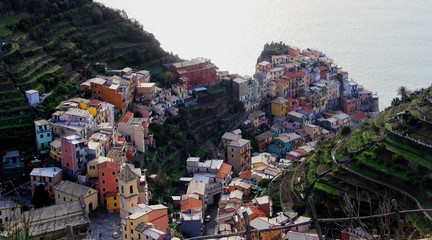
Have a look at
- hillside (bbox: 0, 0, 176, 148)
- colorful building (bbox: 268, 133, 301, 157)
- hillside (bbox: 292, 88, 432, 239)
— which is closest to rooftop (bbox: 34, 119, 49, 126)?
hillside (bbox: 0, 0, 176, 148)

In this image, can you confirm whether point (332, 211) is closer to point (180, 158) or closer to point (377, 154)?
point (377, 154)

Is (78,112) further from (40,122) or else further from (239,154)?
(239,154)

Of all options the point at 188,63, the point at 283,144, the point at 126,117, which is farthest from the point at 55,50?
the point at 283,144

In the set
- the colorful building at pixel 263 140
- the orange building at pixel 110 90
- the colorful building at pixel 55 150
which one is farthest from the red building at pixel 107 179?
the colorful building at pixel 263 140

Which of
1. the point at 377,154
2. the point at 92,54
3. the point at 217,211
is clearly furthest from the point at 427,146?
the point at 92,54

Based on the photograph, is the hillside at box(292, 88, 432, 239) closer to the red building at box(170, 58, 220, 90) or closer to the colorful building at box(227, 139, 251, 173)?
Answer: the colorful building at box(227, 139, 251, 173)

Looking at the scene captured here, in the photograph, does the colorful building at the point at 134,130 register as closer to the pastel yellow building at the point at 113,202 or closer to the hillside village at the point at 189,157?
the hillside village at the point at 189,157

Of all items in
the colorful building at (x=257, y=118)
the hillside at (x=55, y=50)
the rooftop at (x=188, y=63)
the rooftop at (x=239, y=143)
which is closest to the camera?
the hillside at (x=55, y=50)
